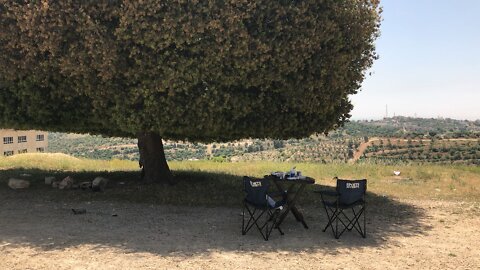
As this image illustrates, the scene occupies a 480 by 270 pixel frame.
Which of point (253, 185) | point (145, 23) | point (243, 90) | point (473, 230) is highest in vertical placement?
point (145, 23)

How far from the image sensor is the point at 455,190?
16641mm

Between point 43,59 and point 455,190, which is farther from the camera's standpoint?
point 455,190

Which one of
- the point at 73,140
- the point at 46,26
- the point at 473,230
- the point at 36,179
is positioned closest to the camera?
the point at 473,230

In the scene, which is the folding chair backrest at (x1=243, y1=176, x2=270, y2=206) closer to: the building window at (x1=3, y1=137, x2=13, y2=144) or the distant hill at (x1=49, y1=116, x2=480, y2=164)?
the distant hill at (x1=49, y1=116, x2=480, y2=164)

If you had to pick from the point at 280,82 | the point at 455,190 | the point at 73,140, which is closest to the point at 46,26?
the point at 280,82

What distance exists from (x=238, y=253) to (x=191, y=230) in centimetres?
195

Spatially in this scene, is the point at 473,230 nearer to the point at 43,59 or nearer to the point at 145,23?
the point at 145,23

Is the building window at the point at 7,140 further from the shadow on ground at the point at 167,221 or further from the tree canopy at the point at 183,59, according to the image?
the tree canopy at the point at 183,59

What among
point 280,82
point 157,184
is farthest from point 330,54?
point 157,184

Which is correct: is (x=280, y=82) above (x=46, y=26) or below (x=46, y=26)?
below

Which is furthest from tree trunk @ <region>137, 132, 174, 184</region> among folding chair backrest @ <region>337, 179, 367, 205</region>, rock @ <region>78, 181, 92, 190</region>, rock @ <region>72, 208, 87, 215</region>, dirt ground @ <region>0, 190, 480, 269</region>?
folding chair backrest @ <region>337, 179, 367, 205</region>

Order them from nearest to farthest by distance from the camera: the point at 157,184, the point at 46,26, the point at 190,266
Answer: the point at 190,266, the point at 46,26, the point at 157,184

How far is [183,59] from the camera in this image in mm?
10766

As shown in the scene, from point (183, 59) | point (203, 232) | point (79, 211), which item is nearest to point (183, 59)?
point (183, 59)
